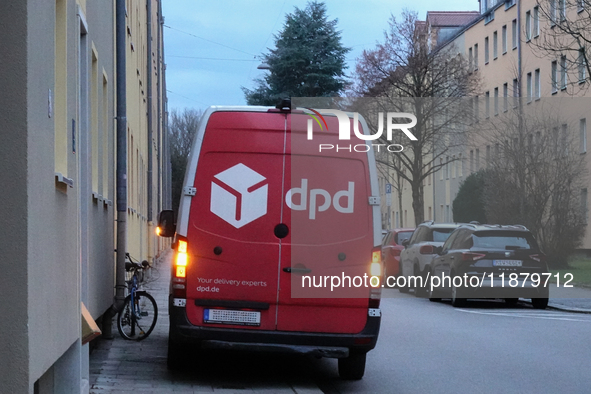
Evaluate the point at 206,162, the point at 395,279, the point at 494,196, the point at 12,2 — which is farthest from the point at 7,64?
the point at 494,196

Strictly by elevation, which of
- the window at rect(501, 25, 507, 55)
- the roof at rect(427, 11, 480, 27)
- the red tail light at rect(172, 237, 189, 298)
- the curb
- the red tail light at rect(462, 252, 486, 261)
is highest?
the roof at rect(427, 11, 480, 27)

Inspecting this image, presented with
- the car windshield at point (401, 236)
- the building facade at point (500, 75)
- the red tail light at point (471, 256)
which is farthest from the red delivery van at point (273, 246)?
the building facade at point (500, 75)

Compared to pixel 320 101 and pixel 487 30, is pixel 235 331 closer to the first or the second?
pixel 320 101

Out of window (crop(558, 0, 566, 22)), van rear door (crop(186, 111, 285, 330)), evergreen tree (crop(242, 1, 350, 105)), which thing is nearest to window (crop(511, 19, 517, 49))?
evergreen tree (crop(242, 1, 350, 105))

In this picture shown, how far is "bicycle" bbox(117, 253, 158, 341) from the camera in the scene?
41.0 ft

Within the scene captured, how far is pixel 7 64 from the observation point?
499cm

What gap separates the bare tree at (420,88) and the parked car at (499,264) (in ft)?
95.3

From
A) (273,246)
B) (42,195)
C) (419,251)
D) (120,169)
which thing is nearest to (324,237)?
(273,246)

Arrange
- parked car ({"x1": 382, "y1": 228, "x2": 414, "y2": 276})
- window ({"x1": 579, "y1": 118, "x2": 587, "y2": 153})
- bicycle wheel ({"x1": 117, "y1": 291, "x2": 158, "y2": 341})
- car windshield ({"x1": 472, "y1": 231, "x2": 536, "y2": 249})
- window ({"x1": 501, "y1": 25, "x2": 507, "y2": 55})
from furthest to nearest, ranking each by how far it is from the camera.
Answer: window ({"x1": 501, "y1": 25, "x2": 507, "y2": 55}), window ({"x1": 579, "y1": 118, "x2": 587, "y2": 153}), parked car ({"x1": 382, "y1": 228, "x2": 414, "y2": 276}), car windshield ({"x1": 472, "y1": 231, "x2": 536, "y2": 249}), bicycle wheel ({"x1": 117, "y1": 291, "x2": 158, "y2": 341})

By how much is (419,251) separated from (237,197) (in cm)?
1383

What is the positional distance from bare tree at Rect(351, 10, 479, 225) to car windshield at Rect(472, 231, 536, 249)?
29317mm

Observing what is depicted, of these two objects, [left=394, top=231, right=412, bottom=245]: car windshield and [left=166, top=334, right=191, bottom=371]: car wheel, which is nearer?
[left=166, top=334, right=191, bottom=371]: car wheel

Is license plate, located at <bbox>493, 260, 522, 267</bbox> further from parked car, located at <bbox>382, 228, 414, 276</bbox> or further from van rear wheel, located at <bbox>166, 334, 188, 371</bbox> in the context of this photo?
van rear wheel, located at <bbox>166, 334, 188, 371</bbox>

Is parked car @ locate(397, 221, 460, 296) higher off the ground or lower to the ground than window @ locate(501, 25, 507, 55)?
lower
